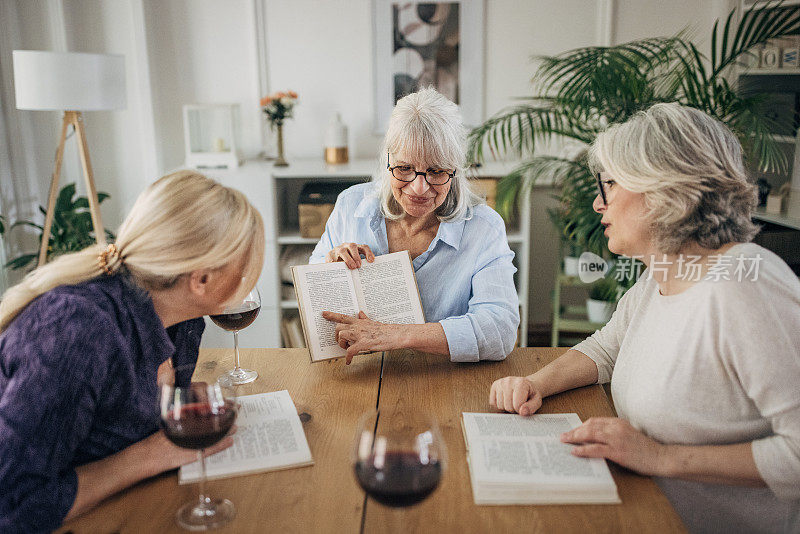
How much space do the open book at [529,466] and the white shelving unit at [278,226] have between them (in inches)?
80.1

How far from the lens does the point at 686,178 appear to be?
1185 mm

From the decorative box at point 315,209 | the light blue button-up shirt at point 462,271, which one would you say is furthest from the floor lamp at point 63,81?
the light blue button-up shirt at point 462,271

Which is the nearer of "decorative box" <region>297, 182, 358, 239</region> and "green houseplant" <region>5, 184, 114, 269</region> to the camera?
"green houseplant" <region>5, 184, 114, 269</region>

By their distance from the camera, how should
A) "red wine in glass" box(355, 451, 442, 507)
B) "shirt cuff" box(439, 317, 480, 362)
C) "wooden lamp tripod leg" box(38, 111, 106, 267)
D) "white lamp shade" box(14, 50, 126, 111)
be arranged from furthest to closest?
"wooden lamp tripod leg" box(38, 111, 106, 267) < "white lamp shade" box(14, 50, 126, 111) < "shirt cuff" box(439, 317, 480, 362) < "red wine in glass" box(355, 451, 442, 507)

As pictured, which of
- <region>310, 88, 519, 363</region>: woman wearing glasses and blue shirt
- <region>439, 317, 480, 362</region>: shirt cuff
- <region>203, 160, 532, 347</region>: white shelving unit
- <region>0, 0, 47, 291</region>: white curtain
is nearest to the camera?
<region>439, 317, 480, 362</region>: shirt cuff

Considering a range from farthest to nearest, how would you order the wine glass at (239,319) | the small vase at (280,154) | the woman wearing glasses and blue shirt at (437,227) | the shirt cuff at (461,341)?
the small vase at (280,154) → the woman wearing glasses and blue shirt at (437,227) → the shirt cuff at (461,341) → the wine glass at (239,319)

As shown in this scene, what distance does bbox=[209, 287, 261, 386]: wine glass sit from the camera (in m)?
1.49

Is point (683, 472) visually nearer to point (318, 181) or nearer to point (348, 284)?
point (348, 284)

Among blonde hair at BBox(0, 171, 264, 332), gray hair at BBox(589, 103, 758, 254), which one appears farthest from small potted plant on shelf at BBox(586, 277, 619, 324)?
blonde hair at BBox(0, 171, 264, 332)

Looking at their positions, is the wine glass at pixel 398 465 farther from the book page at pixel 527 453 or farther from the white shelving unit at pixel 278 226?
the white shelving unit at pixel 278 226

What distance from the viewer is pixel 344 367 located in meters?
1.60

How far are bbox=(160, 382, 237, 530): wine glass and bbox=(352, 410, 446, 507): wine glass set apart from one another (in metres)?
0.23

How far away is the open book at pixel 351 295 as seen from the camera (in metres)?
1.58

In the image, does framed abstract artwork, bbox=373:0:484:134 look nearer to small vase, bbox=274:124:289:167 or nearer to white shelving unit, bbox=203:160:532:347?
white shelving unit, bbox=203:160:532:347
